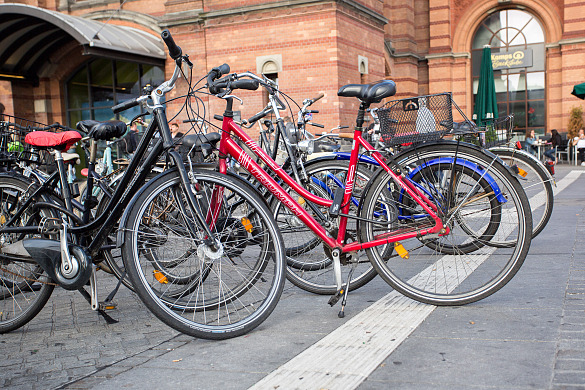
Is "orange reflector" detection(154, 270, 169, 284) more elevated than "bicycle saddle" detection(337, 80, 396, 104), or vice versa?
"bicycle saddle" detection(337, 80, 396, 104)

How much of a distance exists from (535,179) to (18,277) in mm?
4662

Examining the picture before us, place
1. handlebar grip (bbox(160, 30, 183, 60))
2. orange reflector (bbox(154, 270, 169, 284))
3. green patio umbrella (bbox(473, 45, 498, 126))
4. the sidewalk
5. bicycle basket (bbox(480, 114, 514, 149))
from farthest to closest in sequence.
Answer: green patio umbrella (bbox(473, 45, 498, 126)), bicycle basket (bbox(480, 114, 514, 149)), orange reflector (bbox(154, 270, 169, 284)), handlebar grip (bbox(160, 30, 183, 60)), the sidewalk

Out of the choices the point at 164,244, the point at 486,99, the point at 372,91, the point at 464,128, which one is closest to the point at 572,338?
the point at 464,128

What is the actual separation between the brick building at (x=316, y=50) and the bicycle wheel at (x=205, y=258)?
41.8 feet

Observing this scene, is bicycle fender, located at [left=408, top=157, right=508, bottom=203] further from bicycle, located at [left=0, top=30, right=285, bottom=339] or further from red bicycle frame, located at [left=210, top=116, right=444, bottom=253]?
bicycle, located at [left=0, top=30, right=285, bottom=339]

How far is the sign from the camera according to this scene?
87.0 feet

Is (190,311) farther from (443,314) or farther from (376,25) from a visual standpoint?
(376,25)

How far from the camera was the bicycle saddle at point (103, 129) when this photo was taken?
153 inches

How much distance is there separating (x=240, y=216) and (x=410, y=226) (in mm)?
1046

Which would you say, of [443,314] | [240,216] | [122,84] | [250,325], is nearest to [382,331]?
[443,314]

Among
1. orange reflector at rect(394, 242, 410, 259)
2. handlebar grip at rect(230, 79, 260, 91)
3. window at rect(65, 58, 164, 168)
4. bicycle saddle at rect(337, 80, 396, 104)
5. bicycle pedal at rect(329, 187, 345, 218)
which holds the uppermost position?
window at rect(65, 58, 164, 168)

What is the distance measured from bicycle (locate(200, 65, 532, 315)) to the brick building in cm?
1240

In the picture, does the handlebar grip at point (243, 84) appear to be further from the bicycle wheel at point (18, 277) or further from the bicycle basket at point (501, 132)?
the bicycle basket at point (501, 132)

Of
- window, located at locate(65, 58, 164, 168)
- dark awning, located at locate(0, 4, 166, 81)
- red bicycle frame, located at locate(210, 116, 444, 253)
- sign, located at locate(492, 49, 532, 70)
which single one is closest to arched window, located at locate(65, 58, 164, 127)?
window, located at locate(65, 58, 164, 168)
